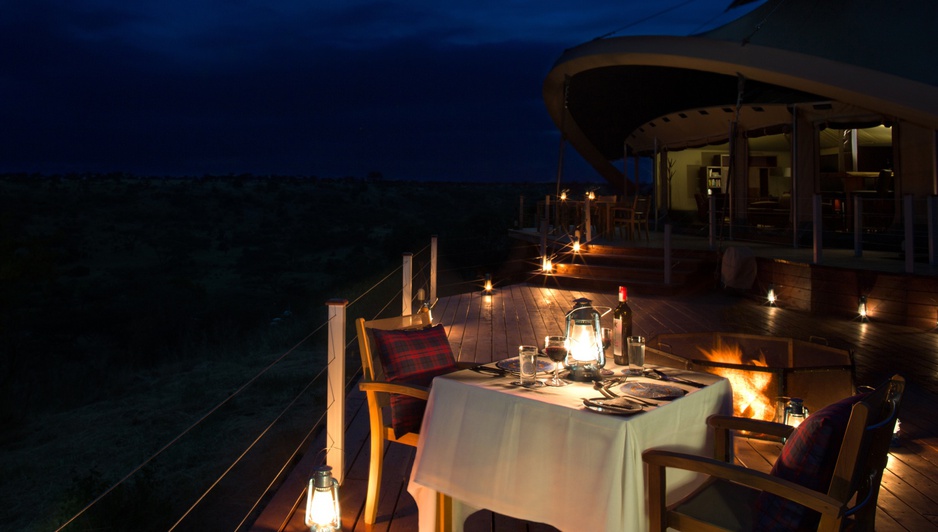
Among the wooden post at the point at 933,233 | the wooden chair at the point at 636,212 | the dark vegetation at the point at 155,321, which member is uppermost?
the wooden chair at the point at 636,212

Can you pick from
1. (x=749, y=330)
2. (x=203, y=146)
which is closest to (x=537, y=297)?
(x=749, y=330)

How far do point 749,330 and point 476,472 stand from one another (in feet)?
17.8

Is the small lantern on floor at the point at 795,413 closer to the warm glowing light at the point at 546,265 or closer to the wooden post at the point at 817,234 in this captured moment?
the wooden post at the point at 817,234

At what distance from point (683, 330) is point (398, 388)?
4886 mm

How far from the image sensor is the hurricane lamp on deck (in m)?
2.53

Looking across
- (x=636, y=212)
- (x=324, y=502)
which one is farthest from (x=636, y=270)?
(x=324, y=502)

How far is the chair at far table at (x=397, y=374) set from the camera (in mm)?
2828

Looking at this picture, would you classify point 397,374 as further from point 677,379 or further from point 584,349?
point 677,379

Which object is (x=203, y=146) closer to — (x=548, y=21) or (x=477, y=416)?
(x=548, y=21)

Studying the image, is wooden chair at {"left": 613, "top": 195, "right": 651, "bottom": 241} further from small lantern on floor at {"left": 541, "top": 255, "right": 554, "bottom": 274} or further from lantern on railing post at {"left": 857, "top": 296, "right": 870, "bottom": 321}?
lantern on railing post at {"left": 857, "top": 296, "right": 870, "bottom": 321}

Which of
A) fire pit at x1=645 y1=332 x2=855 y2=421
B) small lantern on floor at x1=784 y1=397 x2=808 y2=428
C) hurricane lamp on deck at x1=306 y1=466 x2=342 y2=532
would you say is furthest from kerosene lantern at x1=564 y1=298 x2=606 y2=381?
small lantern on floor at x1=784 y1=397 x2=808 y2=428

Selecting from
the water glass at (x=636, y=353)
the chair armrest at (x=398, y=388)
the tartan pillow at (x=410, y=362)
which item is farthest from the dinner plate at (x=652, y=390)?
the tartan pillow at (x=410, y=362)

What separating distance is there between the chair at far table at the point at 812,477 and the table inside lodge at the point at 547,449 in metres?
0.10

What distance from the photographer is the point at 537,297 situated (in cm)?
941
